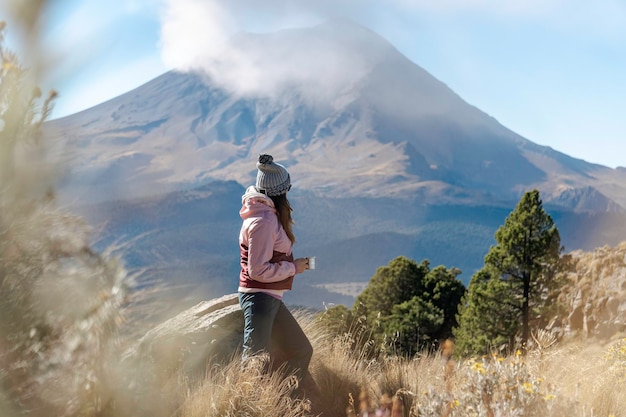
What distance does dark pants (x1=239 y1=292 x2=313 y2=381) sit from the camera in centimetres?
433

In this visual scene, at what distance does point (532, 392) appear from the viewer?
10.8 feet

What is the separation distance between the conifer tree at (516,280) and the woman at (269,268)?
16.5 metres

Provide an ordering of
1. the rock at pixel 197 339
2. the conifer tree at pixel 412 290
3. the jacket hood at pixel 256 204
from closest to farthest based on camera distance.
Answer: the jacket hood at pixel 256 204 → the rock at pixel 197 339 → the conifer tree at pixel 412 290

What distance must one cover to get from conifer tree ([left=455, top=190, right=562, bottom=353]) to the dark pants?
53.9 ft

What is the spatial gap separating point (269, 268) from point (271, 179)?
2.03ft

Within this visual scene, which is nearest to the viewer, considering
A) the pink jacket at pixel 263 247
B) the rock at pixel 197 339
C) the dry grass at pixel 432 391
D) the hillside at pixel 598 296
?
the dry grass at pixel 432 391

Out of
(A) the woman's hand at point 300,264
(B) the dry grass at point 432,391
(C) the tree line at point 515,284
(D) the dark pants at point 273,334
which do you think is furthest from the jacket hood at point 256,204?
(C) the tree line at point 515,284

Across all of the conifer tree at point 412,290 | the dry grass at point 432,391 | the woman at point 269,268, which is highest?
the woman at point 269,268

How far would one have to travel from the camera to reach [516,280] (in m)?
21.6

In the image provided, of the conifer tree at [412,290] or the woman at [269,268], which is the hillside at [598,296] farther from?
the conifer tree at [412,290]

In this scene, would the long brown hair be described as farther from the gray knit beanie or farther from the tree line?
the tree line

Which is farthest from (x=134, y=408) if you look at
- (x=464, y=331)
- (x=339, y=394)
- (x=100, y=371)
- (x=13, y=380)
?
(x=464, y=331)

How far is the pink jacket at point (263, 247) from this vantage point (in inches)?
167

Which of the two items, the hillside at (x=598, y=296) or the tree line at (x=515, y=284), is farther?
the tree line at (x=515, y=284)
